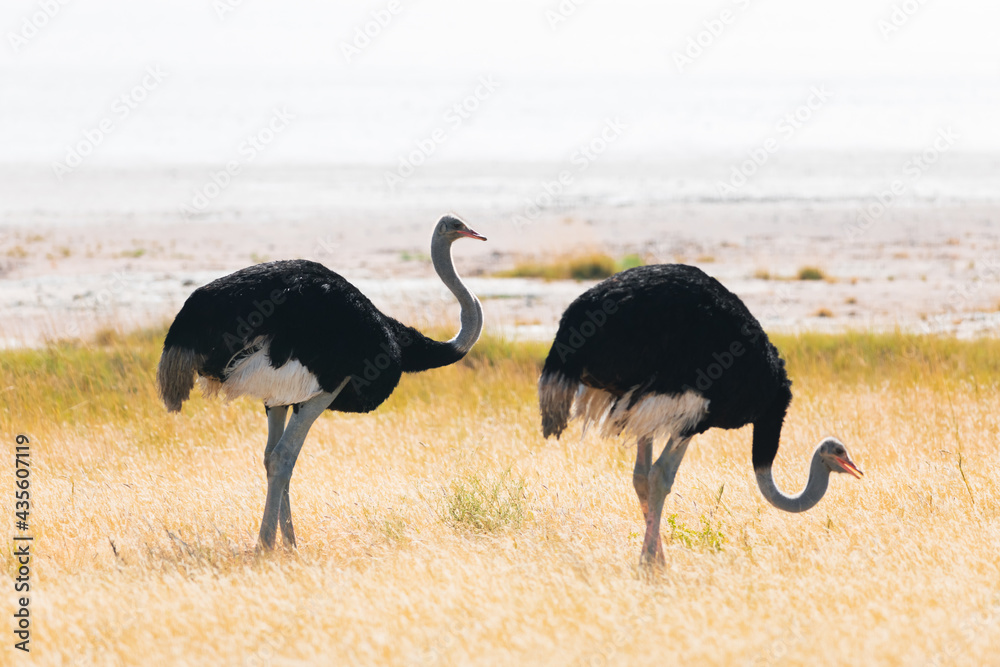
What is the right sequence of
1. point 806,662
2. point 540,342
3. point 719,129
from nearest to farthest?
point 806,662 < point 540,342 < point 719,129

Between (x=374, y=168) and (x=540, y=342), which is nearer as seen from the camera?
(x=540, y=342)

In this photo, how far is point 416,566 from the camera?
5598mm

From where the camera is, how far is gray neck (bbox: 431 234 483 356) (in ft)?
21.6

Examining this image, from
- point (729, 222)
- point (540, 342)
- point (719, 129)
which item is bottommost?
point (719, 129)

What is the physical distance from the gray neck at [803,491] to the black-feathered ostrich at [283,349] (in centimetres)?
194

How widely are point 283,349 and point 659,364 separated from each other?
6.01 ft

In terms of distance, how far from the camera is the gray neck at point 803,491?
5891 mm

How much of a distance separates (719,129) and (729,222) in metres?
74.1

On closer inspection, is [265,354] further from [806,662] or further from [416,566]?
[806,662]

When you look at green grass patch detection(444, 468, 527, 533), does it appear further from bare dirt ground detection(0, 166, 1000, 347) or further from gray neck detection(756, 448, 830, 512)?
bare dirt ground detection(0, 166, 1000, 347)

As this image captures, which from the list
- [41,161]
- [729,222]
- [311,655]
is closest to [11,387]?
[311,655]

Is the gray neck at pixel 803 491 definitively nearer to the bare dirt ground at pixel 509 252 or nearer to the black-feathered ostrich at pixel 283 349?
the black-feathered ostrich at pixel 283 349

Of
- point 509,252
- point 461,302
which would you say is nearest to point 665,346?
point 461,302

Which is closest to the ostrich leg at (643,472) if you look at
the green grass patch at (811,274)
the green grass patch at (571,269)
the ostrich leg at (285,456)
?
the ostrich leg at (285,456)
